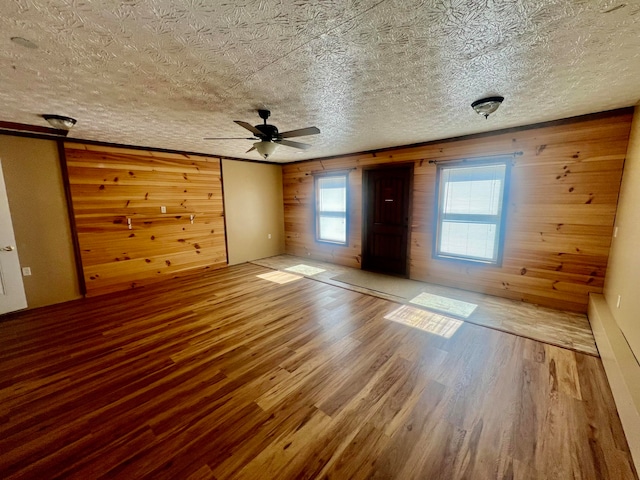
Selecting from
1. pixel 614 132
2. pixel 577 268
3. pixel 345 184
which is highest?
pixel 614 132

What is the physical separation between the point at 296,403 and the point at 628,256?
3.10m

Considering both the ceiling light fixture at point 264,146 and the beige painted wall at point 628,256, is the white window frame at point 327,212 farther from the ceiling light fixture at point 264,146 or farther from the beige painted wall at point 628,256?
the beige painted wall at point 628,256

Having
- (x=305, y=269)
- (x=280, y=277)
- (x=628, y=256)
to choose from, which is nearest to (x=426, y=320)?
(x=628, y=256)

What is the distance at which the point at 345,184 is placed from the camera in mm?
5387

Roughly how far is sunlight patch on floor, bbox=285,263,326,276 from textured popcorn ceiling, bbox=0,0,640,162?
2.98 m

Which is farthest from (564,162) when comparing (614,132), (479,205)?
(479,205)

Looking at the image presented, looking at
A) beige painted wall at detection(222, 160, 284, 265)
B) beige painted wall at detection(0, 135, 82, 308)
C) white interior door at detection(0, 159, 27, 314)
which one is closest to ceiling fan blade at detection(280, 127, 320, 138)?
beige painted wall at detection(222, 160, 284, 265)

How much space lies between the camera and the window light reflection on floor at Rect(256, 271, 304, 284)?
4660mm

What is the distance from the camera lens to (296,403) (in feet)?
6.09

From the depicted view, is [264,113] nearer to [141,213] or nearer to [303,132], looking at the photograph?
[303,132]

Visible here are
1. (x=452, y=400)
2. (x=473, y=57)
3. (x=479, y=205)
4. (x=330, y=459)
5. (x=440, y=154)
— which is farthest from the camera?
(x=440, y=154)

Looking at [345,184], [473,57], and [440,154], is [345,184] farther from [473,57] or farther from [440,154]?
[473,57]

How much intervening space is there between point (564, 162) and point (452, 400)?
3107 mm

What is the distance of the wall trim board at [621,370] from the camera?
149 centimetres
